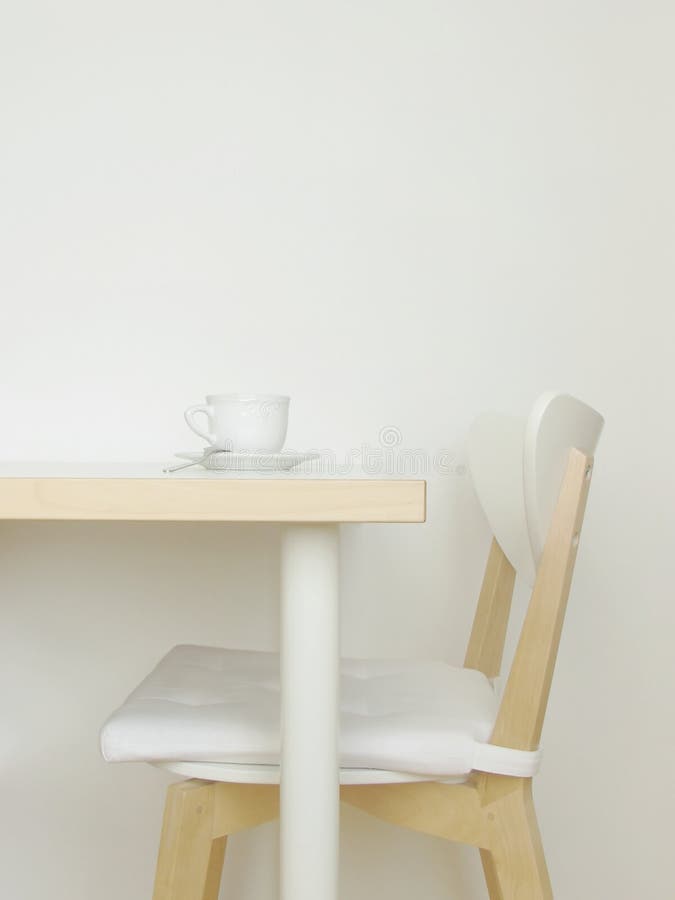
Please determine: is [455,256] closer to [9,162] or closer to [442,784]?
[9,162]

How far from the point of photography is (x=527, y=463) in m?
0.86

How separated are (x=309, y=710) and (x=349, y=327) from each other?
794 mm

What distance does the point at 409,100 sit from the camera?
4.93ft

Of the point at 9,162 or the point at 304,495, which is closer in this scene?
the point at 304,495

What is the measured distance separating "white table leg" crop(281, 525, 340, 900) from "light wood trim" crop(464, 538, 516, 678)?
1.53ft

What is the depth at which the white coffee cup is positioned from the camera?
3.28 feet

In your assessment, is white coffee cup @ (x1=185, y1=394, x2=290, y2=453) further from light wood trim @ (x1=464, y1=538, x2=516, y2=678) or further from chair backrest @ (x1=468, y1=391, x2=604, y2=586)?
light wood trim @ (x1=464, y1=538, x2=516, y2=678)

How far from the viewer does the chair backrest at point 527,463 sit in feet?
2.82

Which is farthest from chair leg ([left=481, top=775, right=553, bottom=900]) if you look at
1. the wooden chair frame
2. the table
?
the table

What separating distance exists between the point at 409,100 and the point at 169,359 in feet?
1.71

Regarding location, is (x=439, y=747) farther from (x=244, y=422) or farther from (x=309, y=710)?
(x=244, y=422)

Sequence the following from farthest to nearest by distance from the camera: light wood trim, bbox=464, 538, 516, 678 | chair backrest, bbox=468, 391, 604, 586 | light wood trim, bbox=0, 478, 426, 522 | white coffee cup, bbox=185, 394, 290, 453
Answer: light wood trim, bbox=464, 538, 516, 678 → white coffee cup, bbox=185, 394, 290, 453 → chair backrest, bbox=468, 391, 604, 586 → light wood trim, bbox=0, 478, 426, 522

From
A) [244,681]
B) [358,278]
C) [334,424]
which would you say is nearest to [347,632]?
[334,424]

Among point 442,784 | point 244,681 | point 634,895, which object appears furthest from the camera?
point 634,895
